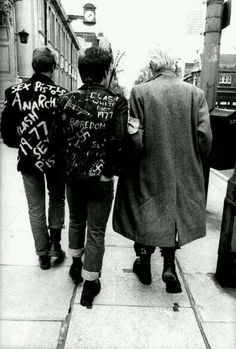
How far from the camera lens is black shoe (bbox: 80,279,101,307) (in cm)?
252

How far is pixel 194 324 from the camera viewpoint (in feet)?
7.70

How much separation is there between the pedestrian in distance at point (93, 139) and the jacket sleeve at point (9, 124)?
1.73ft

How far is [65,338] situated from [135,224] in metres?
0.95

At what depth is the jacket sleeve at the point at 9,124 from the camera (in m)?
2.79

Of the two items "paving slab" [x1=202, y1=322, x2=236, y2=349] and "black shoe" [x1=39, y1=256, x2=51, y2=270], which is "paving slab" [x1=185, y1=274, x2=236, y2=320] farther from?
"black shoe" [x1=39, y1=256, x2=51, y2=270]

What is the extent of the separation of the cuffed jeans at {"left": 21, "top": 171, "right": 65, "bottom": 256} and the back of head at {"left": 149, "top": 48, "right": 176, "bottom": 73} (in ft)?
3.86

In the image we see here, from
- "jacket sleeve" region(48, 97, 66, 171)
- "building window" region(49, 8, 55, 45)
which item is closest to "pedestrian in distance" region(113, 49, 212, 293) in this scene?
"jacket sleeve" region(48, 97, 66, 171)

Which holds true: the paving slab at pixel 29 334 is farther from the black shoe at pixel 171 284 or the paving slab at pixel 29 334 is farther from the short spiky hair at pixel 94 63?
the short spiky hair at pixel 94 63

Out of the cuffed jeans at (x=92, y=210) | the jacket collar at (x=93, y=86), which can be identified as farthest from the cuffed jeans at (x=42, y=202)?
the jacket collar at (x=93, y=86)

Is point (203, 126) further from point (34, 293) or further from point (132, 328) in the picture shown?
point (34, 293)

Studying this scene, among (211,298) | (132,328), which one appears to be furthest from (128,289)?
(211,298)

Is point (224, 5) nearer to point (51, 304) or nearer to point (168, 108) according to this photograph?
point (168, 108)

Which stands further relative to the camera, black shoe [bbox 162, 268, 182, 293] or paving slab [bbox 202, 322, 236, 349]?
black shoe [bbox 162, 268, 182, 293]

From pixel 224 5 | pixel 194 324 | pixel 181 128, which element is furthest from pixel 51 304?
pixel 224 5
